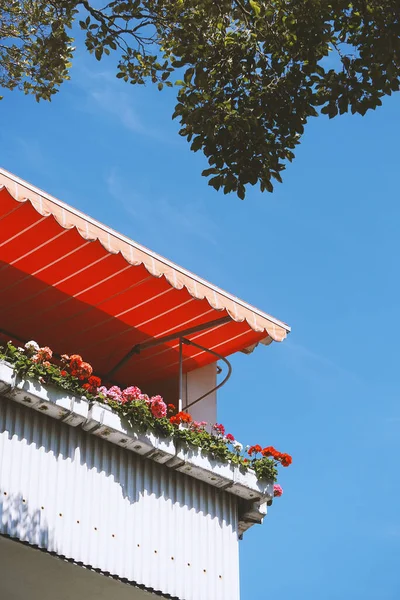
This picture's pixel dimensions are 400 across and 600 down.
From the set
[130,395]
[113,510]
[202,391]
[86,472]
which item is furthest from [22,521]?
[202,391]

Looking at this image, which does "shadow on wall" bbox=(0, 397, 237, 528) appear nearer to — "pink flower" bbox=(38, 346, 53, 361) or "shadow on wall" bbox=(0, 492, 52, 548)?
"shadow on wall" bbox=(0, 492, 52, 548)

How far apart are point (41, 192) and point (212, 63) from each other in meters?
2.93

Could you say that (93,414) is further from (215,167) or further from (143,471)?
(215,167)

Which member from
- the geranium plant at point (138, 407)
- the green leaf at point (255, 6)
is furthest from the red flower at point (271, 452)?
the green leaf at point (255, 6)

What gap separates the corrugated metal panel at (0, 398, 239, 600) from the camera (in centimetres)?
1105

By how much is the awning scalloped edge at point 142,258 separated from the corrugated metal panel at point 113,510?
2.01 m

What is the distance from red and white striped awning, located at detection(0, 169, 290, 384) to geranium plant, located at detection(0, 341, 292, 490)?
116 centimetres

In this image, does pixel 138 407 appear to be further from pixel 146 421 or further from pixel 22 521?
pixel 22 521

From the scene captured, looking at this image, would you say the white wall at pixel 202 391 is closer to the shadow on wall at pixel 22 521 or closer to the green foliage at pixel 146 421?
the green foliage at pixel 146 421

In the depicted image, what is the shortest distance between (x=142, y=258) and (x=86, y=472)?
2501 mm

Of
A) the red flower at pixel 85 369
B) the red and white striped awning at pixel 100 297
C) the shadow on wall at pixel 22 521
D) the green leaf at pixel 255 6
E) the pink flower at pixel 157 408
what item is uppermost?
the green leaf at pixel 255 6

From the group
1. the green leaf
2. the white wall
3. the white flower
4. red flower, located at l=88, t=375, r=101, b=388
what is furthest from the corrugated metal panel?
the green leaf

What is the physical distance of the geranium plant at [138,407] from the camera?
37.9 feet

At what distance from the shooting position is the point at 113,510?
11.8 meters
